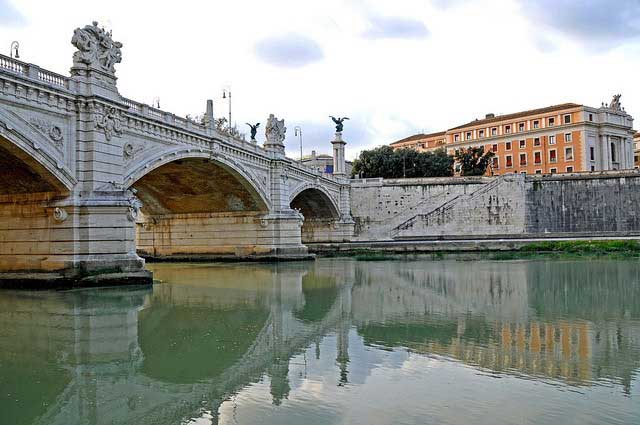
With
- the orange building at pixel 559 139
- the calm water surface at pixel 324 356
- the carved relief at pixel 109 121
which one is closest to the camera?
the calm water surface at pixel 324 356

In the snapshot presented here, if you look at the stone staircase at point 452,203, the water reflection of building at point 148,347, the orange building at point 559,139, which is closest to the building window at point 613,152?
the orange building at point 559,139

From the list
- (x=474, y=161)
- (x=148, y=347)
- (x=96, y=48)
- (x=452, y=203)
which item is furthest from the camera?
(x=474, y=161)

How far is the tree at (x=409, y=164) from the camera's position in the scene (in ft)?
219

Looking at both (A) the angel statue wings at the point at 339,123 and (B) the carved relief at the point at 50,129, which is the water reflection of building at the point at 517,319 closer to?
(B) the carved relief at the point at 50,129

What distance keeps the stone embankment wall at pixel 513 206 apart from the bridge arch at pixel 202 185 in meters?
17.4

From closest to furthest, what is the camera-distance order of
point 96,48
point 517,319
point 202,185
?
point 517,319 → point 96,48 → point 202,185

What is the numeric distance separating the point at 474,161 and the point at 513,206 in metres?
21.2

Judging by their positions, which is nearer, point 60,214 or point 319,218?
point 60,214

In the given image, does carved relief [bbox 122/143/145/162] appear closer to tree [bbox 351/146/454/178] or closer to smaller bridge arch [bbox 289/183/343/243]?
smaller bridge arch [bbox 289/183/343/243]

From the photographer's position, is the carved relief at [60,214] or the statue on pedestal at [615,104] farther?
the statue on pedestal at [615,104]

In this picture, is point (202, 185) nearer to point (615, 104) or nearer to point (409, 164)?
point (409, 164)

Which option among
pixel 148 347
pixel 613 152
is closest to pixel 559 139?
pixel 613 152

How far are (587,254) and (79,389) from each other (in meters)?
31.5

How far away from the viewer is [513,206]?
48.4 m
